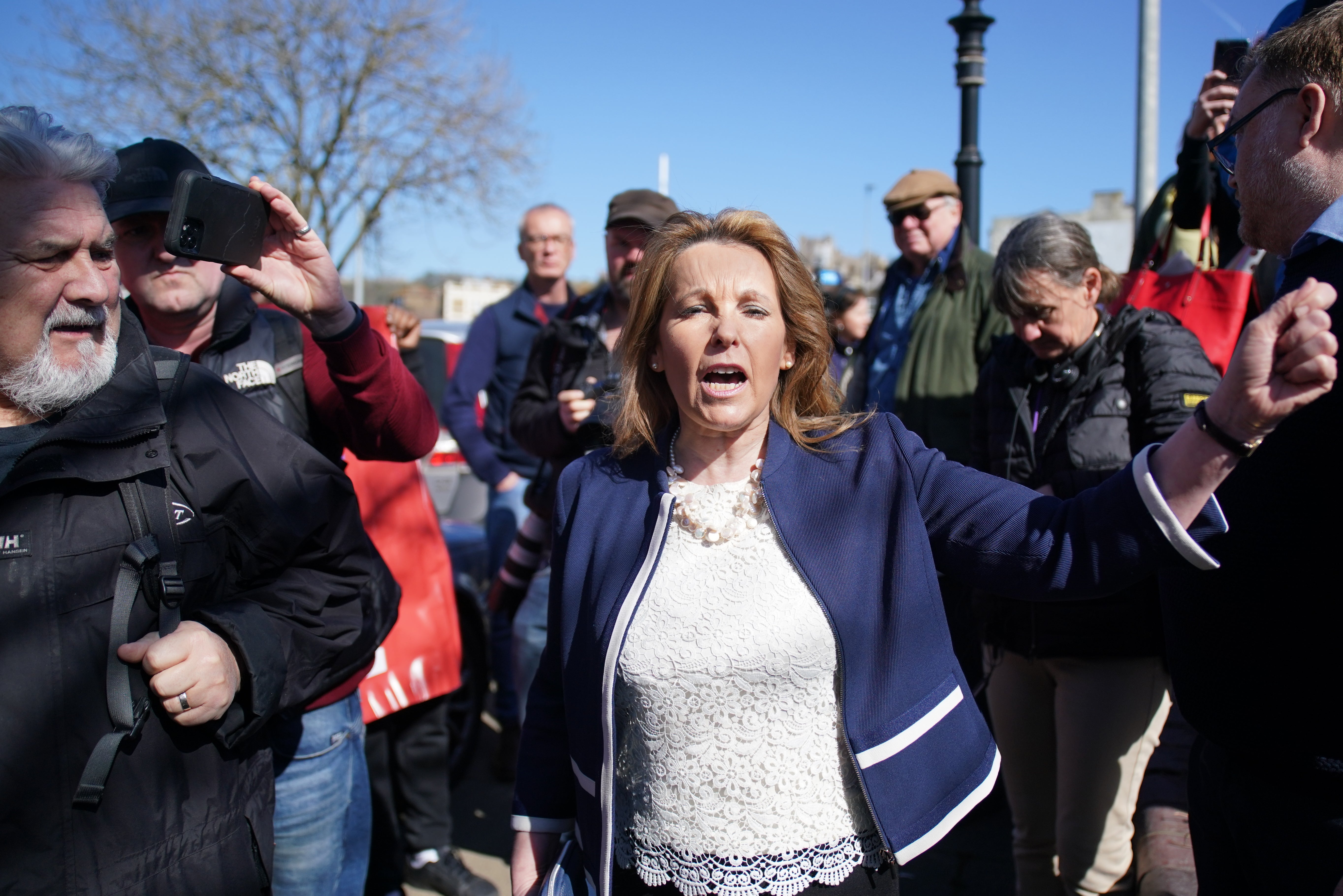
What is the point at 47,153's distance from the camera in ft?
5.56

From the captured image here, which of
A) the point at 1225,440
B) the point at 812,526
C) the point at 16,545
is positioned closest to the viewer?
the point at 1225,440

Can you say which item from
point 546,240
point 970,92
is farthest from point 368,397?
point 970,92

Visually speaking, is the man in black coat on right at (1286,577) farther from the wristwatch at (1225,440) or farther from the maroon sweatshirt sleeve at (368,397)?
the maroon sweatshirt sleeve at (368,397)

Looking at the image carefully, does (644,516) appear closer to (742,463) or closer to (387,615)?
(742,463)

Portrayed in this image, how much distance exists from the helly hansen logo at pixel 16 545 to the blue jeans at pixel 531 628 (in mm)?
2182

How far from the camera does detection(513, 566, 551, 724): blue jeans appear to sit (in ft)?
12.1

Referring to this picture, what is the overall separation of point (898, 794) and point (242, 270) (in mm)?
1712

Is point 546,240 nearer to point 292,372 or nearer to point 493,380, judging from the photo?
point 493,380

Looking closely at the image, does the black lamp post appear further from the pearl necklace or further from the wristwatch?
the wristwatch

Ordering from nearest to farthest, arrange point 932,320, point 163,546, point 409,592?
point 163,546
point 409,592
point 932,320

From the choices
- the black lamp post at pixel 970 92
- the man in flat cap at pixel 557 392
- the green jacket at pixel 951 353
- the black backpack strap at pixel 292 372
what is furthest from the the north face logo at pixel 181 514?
the black lamp post at pixel 970 92

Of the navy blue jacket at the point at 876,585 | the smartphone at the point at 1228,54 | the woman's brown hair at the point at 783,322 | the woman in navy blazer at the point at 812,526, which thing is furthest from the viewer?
the smartphone at the point at 1228,54

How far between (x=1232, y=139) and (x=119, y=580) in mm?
2257

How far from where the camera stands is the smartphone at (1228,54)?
3238 millimetres
